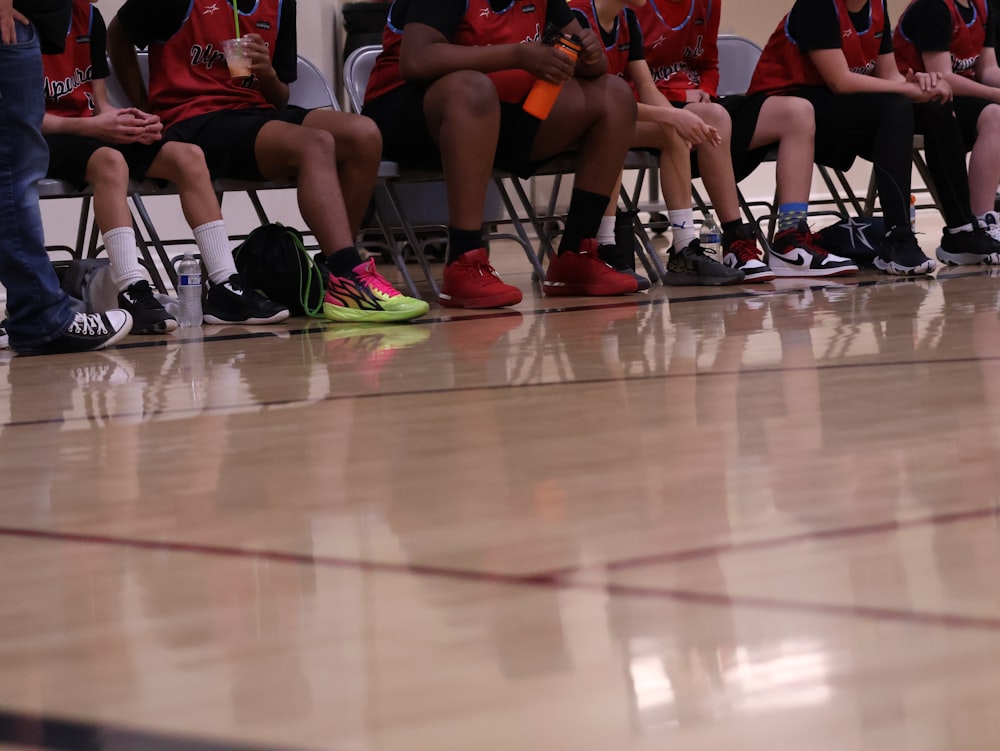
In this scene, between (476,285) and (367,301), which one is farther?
(476,285)

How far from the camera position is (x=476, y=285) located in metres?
3.35

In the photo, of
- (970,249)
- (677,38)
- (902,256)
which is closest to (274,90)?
(677,38)

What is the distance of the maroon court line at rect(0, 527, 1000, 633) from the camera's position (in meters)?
0.83

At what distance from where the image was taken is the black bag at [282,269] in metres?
3.36

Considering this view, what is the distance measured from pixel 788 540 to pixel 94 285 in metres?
2.60

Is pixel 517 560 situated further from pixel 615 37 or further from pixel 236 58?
pixel 615 37

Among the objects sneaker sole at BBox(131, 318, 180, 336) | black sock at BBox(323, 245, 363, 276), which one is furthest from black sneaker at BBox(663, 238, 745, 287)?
sneaker sole at BBox(131, 318, 180, 336)

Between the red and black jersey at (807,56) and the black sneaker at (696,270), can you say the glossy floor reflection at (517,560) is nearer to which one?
the black sneaker at (696,270)

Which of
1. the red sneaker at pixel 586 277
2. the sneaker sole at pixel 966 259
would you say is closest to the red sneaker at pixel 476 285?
the red sneaker at pixel 586 277

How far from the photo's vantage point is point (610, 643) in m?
0.81

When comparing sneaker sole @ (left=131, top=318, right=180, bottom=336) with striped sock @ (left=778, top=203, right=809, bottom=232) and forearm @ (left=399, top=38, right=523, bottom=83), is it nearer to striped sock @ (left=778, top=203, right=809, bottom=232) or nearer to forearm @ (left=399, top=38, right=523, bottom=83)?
forearm @ (left=399, top=38, right=523, bottom=83)

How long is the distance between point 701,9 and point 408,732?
3708 millimetres

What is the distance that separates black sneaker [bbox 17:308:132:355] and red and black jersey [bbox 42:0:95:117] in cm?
83

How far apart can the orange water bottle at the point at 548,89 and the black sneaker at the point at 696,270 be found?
71cm
